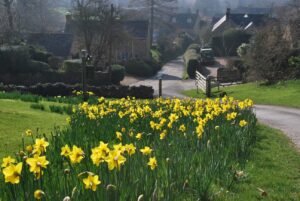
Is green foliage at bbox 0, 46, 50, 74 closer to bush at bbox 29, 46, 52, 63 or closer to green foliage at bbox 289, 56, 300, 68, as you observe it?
bush at bbox 29, 46, 52, 63

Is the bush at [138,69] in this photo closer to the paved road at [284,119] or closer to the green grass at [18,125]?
the paved road at [284,119]

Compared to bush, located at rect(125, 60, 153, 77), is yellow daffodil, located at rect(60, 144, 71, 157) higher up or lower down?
higher up

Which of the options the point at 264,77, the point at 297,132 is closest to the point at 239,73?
the point at 264,77

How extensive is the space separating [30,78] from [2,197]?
3289 cm

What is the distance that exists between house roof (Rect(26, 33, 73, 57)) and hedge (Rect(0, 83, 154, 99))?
30.6 meters

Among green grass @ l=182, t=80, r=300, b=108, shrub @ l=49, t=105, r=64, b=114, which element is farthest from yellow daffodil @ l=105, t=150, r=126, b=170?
green grass @ l=182, t=80, r=300, b=108

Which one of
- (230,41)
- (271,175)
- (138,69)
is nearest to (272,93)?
(271,175)

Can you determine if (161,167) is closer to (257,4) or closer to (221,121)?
(221,121)

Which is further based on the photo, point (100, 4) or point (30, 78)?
point (100, 4)

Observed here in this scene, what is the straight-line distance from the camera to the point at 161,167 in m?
6.06

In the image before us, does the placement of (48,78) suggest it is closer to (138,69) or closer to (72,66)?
(72,66)

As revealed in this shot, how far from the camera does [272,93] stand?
2875 cm

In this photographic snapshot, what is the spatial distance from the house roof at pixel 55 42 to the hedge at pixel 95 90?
3064 centimetres

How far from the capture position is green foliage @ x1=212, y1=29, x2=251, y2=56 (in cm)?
6575
